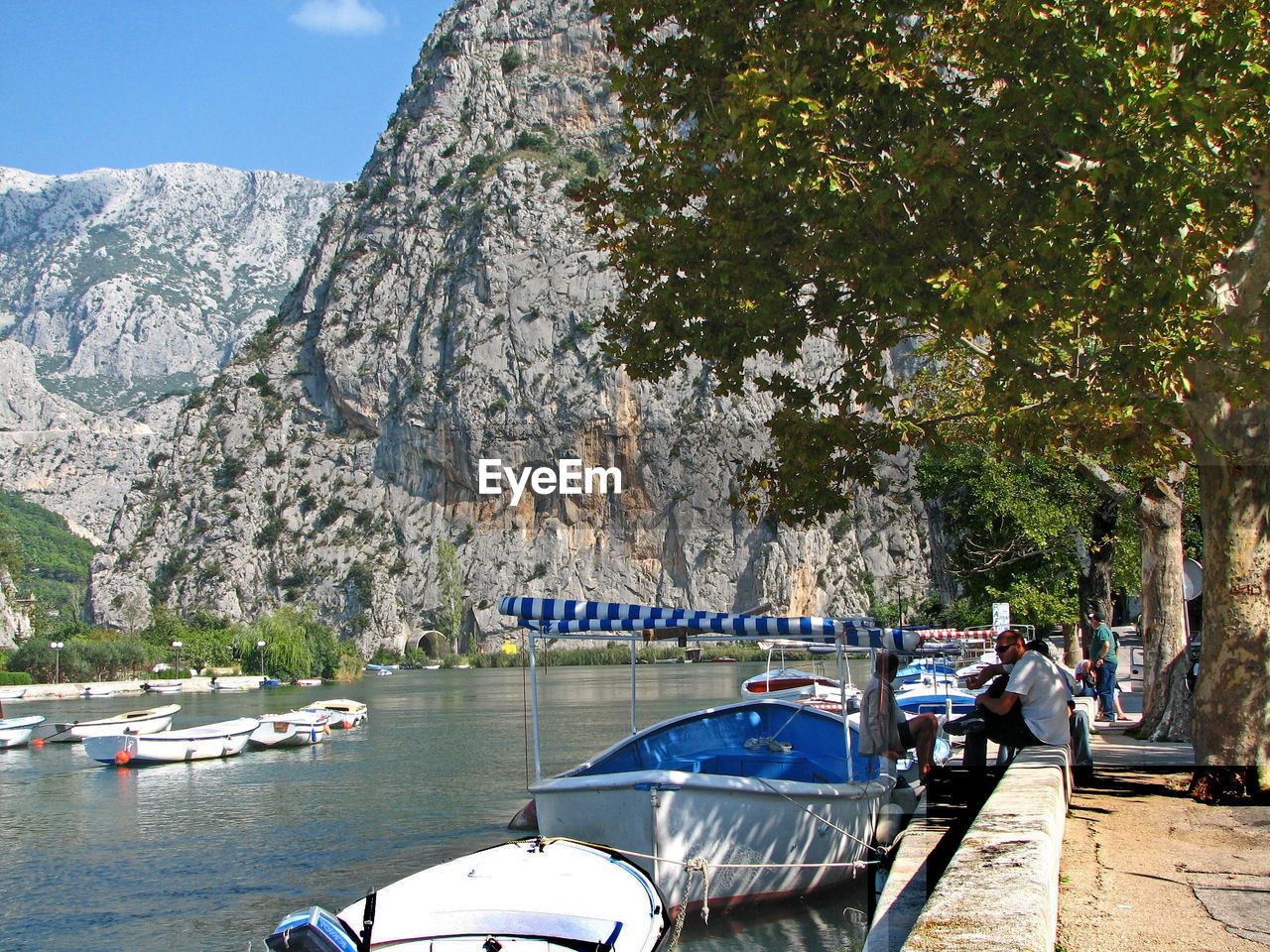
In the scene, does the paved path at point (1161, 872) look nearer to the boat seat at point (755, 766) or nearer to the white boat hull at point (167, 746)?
the boat seat at point (755, 766)

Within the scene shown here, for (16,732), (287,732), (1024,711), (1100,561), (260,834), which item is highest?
(1100,561)

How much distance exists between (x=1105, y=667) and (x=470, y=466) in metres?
106

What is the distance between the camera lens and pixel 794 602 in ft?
401

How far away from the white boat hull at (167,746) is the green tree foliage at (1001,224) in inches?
833

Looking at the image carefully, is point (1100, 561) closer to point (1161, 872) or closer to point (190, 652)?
point (1161, 872)

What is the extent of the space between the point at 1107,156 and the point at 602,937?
813 cm

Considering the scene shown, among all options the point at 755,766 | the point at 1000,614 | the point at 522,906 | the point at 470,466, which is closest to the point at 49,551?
the point at 470,466

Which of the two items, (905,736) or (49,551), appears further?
(49,551)

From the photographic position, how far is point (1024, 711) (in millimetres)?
10070

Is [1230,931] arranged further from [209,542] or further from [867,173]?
[209,542]

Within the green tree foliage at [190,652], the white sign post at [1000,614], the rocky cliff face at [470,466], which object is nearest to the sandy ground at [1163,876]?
the white sign post at [1000,614]

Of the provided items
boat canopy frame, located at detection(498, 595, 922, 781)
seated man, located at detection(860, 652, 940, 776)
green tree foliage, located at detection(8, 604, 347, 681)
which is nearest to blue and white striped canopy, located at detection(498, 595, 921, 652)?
boat canopy frame, located at detection(498, 595, 922, 781)

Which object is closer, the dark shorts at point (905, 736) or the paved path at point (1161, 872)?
the paved path at point (1161, 872)

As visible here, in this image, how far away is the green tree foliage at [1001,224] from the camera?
9672 millimetres
